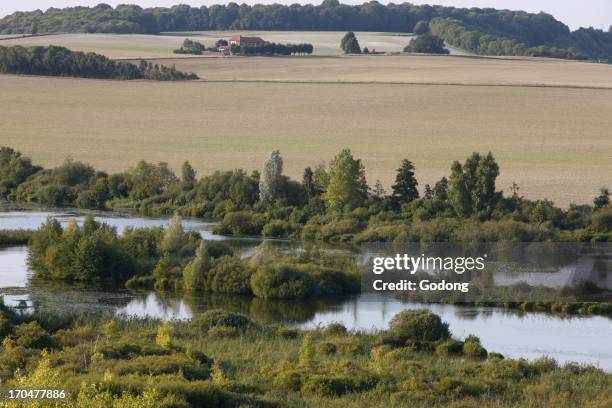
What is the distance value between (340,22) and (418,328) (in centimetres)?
8197

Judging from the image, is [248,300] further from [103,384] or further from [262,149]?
[262,149]

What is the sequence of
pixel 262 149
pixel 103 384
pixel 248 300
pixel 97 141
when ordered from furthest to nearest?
pixel 97 141, pixel 262 149, pixel 248 300, pixel 103 384

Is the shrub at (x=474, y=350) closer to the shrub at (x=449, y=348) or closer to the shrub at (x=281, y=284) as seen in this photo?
the shrub at (x=449, y=348)

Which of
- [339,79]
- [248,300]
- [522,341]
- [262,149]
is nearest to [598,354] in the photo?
[522,341]

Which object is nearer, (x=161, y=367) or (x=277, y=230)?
(x=161, y=367)

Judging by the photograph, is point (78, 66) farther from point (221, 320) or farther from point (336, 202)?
point (221, 320)

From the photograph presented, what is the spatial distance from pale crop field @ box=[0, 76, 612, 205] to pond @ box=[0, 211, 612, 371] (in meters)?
14.3

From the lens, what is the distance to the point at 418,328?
2634cm

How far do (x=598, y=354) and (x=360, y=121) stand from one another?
42.4 meters

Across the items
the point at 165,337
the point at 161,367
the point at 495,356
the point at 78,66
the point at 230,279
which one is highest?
the point at 78,66

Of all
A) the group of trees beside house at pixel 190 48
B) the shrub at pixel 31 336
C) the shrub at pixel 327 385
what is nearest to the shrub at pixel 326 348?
the shrub at pixel 327 385

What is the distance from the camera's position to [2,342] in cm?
2395

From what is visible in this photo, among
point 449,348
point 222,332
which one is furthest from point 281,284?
point 449,348

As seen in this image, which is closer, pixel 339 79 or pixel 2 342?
pixel 2 342
